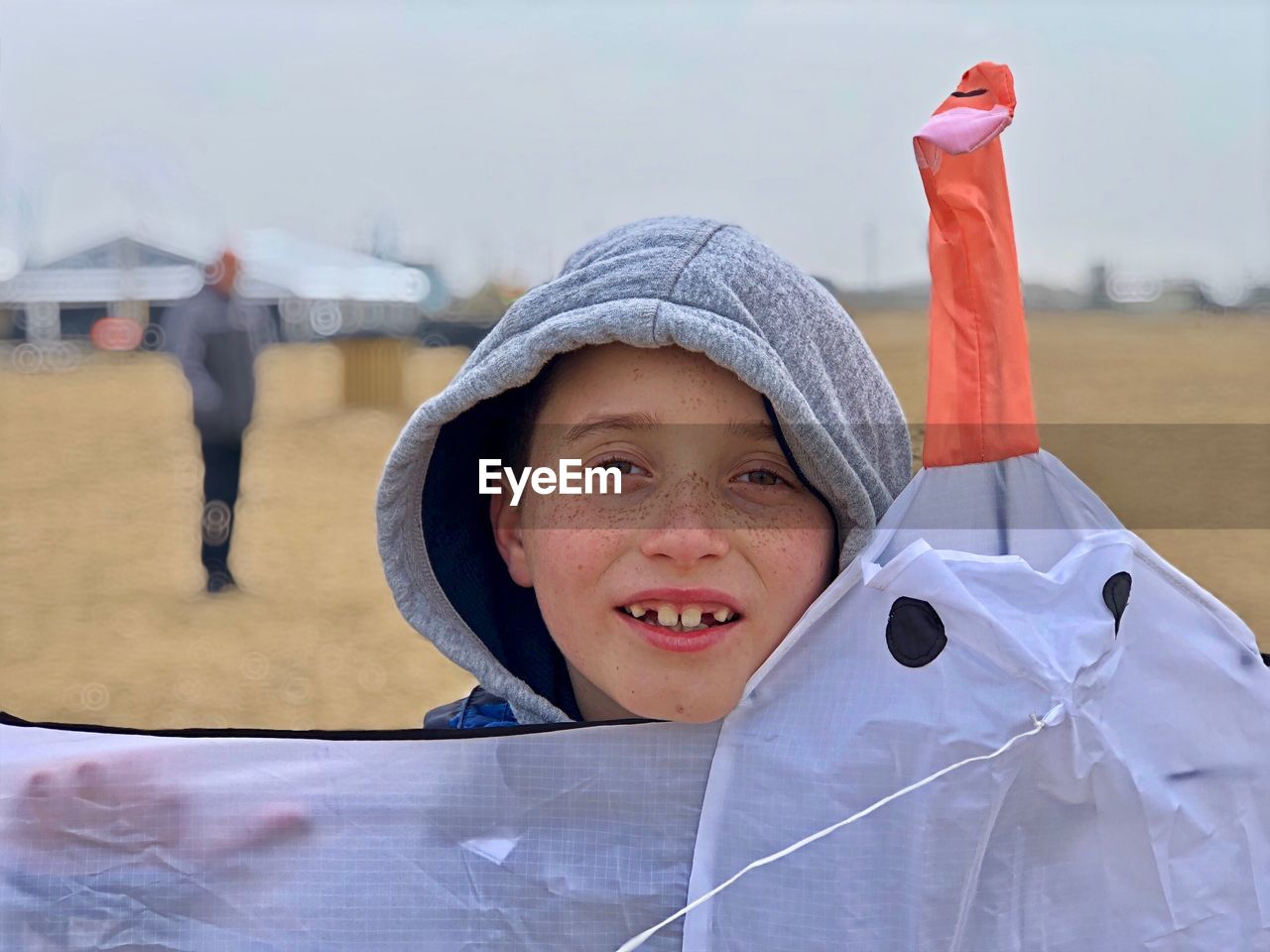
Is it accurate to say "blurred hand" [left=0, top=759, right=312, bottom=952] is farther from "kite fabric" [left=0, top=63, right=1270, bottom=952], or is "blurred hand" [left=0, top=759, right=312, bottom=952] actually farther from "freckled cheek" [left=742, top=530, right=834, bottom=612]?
"freckled cheek" [left=742, top=530, right=834, bottom=612]

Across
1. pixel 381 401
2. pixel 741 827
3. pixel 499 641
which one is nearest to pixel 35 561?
pixel 381 401

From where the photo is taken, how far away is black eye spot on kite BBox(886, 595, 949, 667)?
2.31ft

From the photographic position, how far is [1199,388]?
0.92 metres

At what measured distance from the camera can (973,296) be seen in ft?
2.37

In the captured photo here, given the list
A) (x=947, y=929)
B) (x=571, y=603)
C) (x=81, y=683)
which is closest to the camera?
(x=947, y=929)

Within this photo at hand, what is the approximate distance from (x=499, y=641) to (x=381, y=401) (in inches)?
97.2

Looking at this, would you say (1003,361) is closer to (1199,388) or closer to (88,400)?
(1199,388)

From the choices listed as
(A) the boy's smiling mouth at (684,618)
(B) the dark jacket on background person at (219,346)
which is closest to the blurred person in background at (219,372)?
(B) the dark jacket on background person at (219,346)

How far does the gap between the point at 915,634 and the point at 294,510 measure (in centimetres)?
390

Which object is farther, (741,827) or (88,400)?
(88,400)

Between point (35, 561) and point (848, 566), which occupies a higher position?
point (848, 566)

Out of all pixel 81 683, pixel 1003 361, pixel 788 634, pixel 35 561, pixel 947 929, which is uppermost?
pixel 1003 361

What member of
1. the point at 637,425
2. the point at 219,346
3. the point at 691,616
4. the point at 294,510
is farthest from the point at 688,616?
the point at 294,510

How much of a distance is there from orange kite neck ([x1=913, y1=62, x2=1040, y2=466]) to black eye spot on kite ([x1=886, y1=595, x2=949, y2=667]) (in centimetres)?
8
